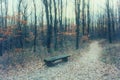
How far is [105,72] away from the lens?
42.2ft

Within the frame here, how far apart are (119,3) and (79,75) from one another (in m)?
42.3

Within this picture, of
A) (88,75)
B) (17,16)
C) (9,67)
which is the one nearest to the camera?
(88,75)

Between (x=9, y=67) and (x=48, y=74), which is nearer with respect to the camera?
(x=48, y=74)

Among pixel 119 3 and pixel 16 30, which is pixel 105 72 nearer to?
pixel 16 30

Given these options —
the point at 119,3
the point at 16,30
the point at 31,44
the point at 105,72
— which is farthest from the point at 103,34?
the point at 105,72

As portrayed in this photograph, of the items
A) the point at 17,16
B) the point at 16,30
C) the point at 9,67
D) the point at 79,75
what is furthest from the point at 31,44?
the point at 79,75

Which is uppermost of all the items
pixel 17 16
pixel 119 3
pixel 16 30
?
pixel 119 3

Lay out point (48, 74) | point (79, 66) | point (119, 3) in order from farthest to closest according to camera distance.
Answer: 1. point (119, 3)
2. point (79, 66)
3. point (48, 74)

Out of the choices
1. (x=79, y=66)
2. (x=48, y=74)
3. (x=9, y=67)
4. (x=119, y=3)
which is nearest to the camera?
(x=48, y=74)

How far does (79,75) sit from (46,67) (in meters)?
3.99

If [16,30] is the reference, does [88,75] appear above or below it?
below

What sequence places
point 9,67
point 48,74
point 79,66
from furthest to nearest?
point 9,67 < point 79,66 < point 48,74

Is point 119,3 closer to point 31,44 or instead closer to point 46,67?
point 31,44

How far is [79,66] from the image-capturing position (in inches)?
608
